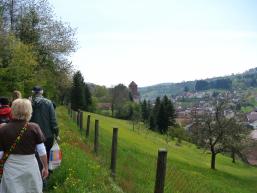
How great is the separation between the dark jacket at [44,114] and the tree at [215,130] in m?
36.4

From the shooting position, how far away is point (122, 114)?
128625 mm

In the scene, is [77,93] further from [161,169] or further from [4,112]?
[161,169]

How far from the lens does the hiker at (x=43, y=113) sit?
10445 millimetres

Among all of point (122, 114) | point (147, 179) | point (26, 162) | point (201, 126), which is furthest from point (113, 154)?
point (122, 114)

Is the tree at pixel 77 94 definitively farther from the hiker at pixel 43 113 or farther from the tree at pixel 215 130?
the hiker at pixel 43 113

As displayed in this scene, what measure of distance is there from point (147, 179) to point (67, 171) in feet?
12.1

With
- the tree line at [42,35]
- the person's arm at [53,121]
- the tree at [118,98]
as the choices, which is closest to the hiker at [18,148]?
the person's arm at [53,121]

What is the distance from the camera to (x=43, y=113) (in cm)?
1050

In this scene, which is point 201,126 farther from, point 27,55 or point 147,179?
point 147,179

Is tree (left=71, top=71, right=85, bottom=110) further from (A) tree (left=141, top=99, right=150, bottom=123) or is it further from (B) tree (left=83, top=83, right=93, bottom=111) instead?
(A) tree (left=141, top=99, right=150, bottom=123)

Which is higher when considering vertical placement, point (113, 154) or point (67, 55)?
point (67, 55)

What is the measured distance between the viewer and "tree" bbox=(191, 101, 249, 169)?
45.5 meters

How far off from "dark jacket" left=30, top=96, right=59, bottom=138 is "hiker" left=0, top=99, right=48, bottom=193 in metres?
3.55

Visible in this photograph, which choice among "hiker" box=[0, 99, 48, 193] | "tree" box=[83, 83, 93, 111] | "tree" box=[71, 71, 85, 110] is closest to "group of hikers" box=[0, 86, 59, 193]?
"hiker" box=[0, 99, 48, 193]
